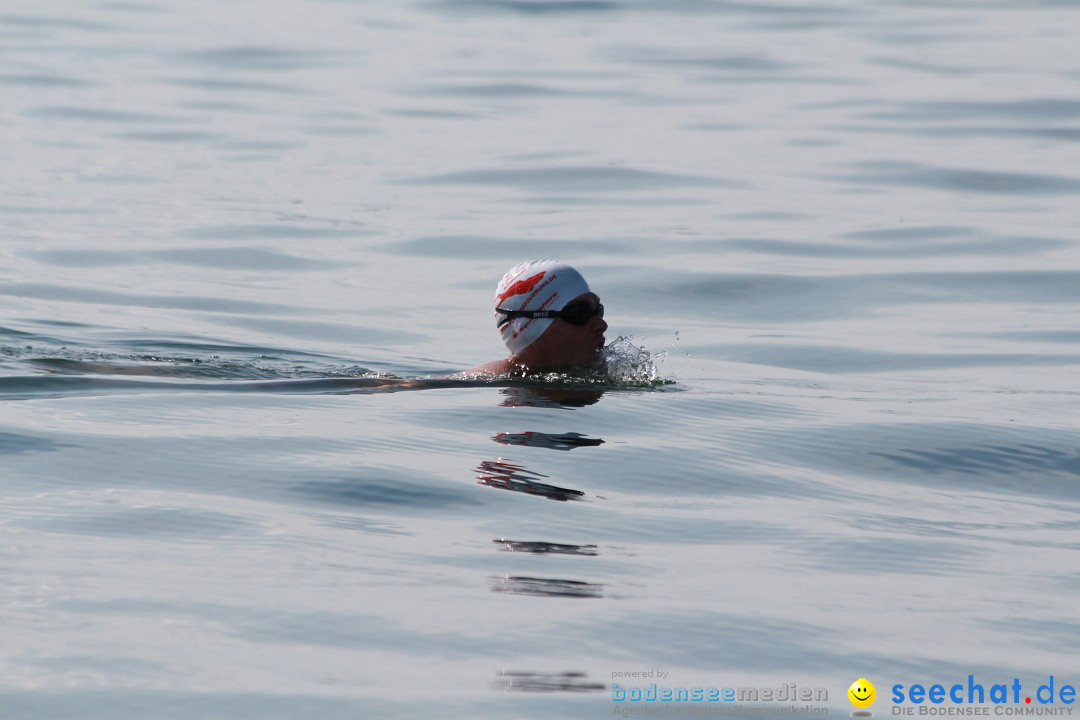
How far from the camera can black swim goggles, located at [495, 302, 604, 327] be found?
33.6ft

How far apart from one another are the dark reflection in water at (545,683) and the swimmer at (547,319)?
5.24 meters

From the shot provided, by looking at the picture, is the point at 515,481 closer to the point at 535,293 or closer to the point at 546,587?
the point at 546,587

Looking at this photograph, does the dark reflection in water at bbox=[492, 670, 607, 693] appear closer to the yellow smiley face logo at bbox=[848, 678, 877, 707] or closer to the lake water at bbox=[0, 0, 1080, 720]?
the lake water at bbox=[0, 0, 1080, 720]

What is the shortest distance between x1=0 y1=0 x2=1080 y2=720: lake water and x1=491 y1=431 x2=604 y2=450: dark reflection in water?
1.2 inches

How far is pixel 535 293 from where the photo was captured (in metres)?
10.2

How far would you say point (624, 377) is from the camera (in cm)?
1050

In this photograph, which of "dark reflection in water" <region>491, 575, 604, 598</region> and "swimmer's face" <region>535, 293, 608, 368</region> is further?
"swimmer's face" <region>535, 293, 608, 368</region>

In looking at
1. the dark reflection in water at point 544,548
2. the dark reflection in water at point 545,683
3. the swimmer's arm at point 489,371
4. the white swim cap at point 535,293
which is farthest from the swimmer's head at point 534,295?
the dark reflection in water at point 545,683

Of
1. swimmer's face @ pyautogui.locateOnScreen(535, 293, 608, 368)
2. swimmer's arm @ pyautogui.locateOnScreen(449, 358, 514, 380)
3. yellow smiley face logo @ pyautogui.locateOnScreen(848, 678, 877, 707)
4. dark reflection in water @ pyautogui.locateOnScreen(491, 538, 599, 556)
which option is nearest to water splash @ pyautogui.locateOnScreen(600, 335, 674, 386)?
swimmer's face @ pyautogui.locateOnScreen(535, 293, 608, 368)

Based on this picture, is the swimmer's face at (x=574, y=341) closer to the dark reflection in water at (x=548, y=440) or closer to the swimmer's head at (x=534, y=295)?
the swimmer's head at (x=534, y=295)

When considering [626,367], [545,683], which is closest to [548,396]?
[626,367]

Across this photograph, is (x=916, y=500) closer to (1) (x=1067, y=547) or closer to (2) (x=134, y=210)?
(1) (x=1067, y=547)

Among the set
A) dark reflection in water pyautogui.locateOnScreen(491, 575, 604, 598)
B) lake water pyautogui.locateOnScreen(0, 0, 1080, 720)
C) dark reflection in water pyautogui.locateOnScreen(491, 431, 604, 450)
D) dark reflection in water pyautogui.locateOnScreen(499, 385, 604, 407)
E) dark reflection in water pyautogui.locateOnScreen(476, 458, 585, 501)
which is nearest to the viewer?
lake water pyautogui.locateOnScreen(0, 0, 1080, 720)

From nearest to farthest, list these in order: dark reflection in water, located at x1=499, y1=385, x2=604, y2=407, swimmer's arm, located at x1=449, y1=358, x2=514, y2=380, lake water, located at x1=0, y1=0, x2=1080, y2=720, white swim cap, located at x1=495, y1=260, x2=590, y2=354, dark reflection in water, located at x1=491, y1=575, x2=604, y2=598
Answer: lake water, located at x1=0, y1=0, x2=1080, y2=720
dark reflection in water, located at x1=491, y1=575, x2=604, y2=598
dark reflection in water, located at x1=499, y1=385, x2=604, y2=407
white swim cap, located at x1=495, y1=260, x2=590, y2=354
swimmer's arm, located at x1=449, y1=358, x2=514, y2=380
